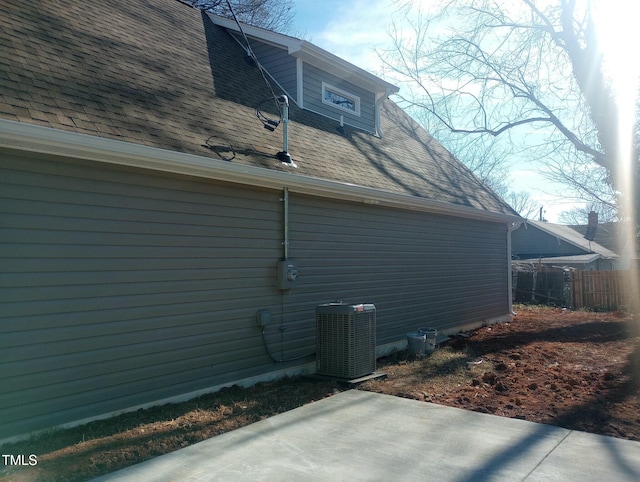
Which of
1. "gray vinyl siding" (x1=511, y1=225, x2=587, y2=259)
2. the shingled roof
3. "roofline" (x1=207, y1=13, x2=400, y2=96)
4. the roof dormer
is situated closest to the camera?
the shingled roof

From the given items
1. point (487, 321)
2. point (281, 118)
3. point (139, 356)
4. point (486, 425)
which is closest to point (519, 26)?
point (487, 321)

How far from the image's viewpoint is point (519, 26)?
1552cm

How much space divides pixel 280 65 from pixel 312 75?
0.67 metres

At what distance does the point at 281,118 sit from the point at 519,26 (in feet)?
33.2

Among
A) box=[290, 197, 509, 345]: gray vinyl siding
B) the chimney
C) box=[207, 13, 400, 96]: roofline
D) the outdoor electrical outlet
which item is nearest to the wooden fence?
box=[290, 197, 509, 345]: gray vinyl siding

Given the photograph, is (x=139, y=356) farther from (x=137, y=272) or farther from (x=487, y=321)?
(x=487, y=321)

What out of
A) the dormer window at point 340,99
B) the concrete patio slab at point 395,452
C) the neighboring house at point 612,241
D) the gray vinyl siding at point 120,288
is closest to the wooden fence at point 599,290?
the dormer window at point 340,99

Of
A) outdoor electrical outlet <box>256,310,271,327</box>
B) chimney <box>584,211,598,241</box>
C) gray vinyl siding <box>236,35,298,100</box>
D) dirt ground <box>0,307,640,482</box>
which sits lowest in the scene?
dirt ground <box>0,307,640,482</box>

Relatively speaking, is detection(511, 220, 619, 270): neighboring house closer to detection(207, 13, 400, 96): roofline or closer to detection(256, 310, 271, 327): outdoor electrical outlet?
detection(207, 13, 400, 96): roofline

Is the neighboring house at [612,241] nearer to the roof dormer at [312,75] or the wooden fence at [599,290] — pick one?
the wooden fence at [599,290]

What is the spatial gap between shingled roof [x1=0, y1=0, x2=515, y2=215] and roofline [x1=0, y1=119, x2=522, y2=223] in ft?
0.60

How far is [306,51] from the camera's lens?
33.8 feet

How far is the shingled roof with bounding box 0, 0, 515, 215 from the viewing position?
17.6ft

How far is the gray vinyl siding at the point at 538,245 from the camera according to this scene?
35.8 m
